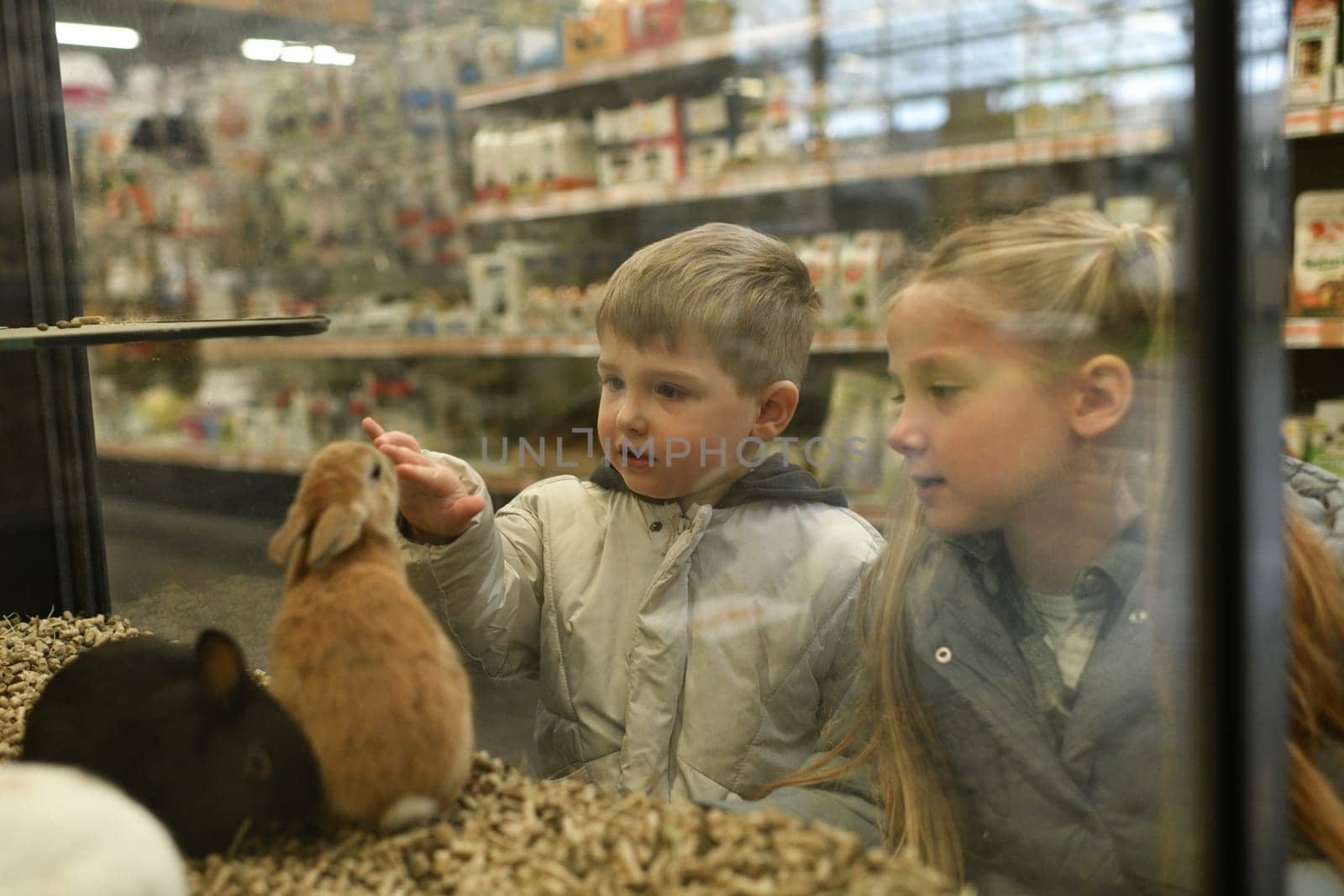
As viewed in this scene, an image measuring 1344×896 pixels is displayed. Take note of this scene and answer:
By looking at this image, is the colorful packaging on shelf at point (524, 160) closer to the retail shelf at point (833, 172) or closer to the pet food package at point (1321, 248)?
the retail shelf at point (833, 172)

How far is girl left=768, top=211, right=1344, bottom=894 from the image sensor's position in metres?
0.79

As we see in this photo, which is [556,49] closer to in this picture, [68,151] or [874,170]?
[874,170]

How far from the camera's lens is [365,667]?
0.68 m

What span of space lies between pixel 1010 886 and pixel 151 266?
1.20m

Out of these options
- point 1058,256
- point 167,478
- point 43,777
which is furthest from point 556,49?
point 43,777

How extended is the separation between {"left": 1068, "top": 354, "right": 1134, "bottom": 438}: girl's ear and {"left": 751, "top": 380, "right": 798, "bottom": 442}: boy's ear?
0.25 metres

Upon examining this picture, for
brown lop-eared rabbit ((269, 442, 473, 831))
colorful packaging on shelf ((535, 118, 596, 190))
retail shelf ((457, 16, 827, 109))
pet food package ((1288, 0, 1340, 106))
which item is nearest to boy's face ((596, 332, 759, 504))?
brown lop-eared rabbit ((269, 442, 473, 831))

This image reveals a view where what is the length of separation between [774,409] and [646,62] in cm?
101

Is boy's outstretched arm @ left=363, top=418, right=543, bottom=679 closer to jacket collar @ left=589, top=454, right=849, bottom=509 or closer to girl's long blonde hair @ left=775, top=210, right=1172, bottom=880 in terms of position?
jacket collar @ left=589, top=454, right=849, bottom=509

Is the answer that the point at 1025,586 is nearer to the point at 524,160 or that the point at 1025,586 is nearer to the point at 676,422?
the point at 676,422

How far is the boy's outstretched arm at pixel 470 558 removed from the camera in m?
0.79

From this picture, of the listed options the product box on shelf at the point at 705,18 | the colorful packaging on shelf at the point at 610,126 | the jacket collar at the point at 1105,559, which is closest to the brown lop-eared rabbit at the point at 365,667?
the jacket collar at the point at 1105,559

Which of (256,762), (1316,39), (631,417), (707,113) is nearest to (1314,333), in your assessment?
(631,417)

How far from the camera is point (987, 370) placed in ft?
2.72
